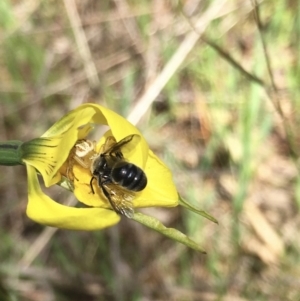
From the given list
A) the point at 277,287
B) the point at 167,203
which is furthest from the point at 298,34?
the point at 167,203

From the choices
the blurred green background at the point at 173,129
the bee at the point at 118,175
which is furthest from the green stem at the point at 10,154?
the blurred green background at the point at 173,129

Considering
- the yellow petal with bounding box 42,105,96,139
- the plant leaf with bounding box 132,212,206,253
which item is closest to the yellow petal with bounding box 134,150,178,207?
the plant leaf with bounding box 132,212,206,253

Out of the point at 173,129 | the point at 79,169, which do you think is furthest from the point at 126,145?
the point at 173,129

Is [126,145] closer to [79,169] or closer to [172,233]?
[79,169]

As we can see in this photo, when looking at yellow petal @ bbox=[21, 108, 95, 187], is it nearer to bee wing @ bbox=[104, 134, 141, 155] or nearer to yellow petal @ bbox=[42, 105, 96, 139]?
yellow petal @ bbox=[42, 105, 96, 139]

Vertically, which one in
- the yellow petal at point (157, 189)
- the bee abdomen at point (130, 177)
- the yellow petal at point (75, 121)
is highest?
the yellow petal at point (75, 121)

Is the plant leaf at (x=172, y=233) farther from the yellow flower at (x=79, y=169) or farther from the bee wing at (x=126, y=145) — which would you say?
the bee wing at (x=126, y=145)
